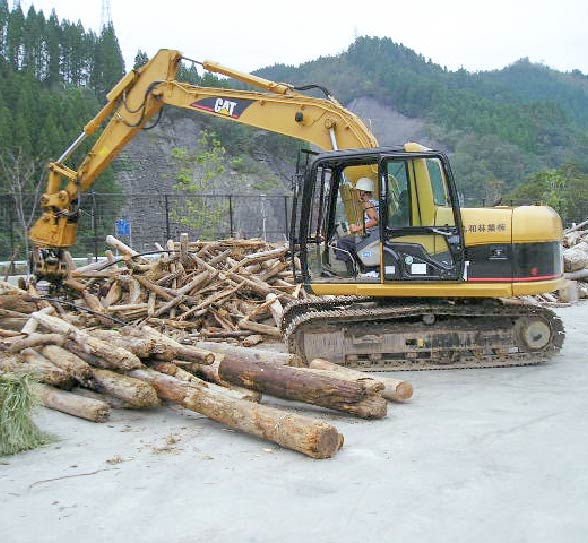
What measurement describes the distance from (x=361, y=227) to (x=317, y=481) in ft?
15.2

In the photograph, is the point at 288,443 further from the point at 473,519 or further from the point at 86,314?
the point at 86,314

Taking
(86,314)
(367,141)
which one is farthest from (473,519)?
(86,314)

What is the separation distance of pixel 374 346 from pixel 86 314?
5.06 metres

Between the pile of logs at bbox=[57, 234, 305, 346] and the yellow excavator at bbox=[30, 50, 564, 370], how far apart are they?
7.09 ft

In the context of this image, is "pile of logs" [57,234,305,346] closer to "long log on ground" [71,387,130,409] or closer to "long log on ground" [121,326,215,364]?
"long log on ground" [121,326,215,364]

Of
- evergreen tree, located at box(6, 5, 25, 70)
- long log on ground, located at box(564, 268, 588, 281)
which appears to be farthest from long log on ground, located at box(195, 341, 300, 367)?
evergreen tree, located at box(6, 5, 25, 70)

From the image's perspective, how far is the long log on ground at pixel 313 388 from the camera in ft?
20.9

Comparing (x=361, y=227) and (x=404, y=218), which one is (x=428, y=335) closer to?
(x=404, y=218)

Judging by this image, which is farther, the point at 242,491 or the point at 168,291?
the point at 168,291

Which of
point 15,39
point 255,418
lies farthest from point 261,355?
point 15,39

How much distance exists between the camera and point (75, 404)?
21.1ft

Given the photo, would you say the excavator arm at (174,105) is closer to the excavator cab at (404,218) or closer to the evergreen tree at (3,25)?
the excavator cab at (404,218)

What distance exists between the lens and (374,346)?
869cm

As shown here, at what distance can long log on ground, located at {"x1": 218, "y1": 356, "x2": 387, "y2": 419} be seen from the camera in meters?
6.38
